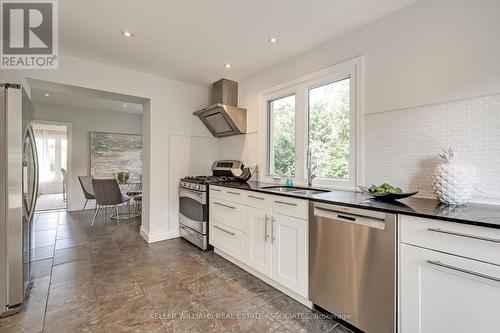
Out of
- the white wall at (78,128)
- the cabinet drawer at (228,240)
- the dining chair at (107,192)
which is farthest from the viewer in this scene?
the white wall at (78,128)

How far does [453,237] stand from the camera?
1121 mm

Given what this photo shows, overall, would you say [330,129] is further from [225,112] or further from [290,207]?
[225,112]

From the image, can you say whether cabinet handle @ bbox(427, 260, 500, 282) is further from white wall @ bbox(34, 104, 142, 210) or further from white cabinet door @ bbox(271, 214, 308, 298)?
white wall @ bbox(34, 104, 142, 210)

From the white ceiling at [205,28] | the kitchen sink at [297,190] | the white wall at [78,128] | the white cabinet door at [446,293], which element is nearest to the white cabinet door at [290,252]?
the kitchen sink at [297,190]

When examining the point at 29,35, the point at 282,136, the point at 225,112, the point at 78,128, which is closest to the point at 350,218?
the point at 282,136

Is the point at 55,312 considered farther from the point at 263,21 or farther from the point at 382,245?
the point at 263,21

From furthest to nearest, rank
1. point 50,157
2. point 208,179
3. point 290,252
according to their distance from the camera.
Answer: point 50,157
point 208,179
point 290,252

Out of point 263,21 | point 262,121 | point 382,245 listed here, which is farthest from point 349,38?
point 382,245

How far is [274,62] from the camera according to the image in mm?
2914

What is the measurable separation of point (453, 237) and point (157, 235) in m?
3.34

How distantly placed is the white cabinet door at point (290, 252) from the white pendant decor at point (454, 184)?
3.06ft

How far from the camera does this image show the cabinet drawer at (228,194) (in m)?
2.46

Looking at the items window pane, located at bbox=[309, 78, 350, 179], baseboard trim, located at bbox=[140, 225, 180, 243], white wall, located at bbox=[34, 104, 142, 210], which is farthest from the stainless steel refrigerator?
white wall, located at bbox=[34, 104, 142, 210]

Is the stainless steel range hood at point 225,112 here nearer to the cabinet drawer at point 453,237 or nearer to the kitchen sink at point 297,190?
the kitchen sink at point 297,190
